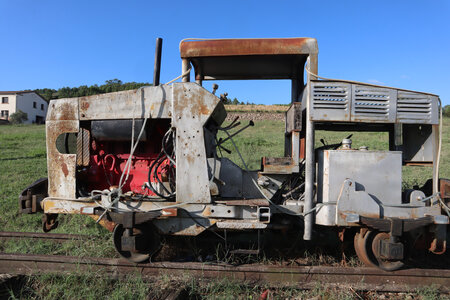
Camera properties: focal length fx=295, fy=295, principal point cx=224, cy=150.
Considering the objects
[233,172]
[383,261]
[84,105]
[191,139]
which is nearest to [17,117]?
[84,105]

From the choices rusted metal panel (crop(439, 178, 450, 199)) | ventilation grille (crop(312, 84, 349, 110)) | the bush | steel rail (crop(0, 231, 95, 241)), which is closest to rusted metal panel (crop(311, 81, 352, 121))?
ventilation grille (crop(312, 84, 349, 110))

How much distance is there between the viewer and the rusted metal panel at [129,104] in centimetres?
340

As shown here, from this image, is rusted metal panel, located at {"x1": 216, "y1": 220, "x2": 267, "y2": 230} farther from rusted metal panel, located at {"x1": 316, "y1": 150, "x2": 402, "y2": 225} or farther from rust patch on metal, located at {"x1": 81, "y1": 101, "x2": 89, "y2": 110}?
rust patch on metal, located at {"x1": 81, "y1": 101, "x2": 89, "y2": 110}

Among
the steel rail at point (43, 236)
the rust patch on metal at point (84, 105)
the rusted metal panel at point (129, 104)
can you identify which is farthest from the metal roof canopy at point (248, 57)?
the steel rail at point (43, 236)

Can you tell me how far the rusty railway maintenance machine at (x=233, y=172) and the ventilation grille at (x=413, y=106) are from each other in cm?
1

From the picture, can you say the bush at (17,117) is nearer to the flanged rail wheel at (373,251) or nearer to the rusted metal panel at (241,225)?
the rusted metal panel at (241,225)

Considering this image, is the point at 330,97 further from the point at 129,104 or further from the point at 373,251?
the point at 129,104

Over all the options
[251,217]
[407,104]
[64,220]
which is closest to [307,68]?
[407,104]

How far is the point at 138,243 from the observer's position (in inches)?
131

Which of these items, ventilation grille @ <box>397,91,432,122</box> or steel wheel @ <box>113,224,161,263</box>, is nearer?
ventilation grille @ <box>397,91,432,122</box>

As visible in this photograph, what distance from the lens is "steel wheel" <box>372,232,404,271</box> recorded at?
328 cm

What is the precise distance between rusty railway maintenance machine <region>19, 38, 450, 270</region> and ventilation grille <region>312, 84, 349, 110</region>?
11 mm

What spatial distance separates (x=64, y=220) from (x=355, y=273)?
5.05 meters

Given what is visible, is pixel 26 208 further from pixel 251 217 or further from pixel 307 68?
pixel 307 68
